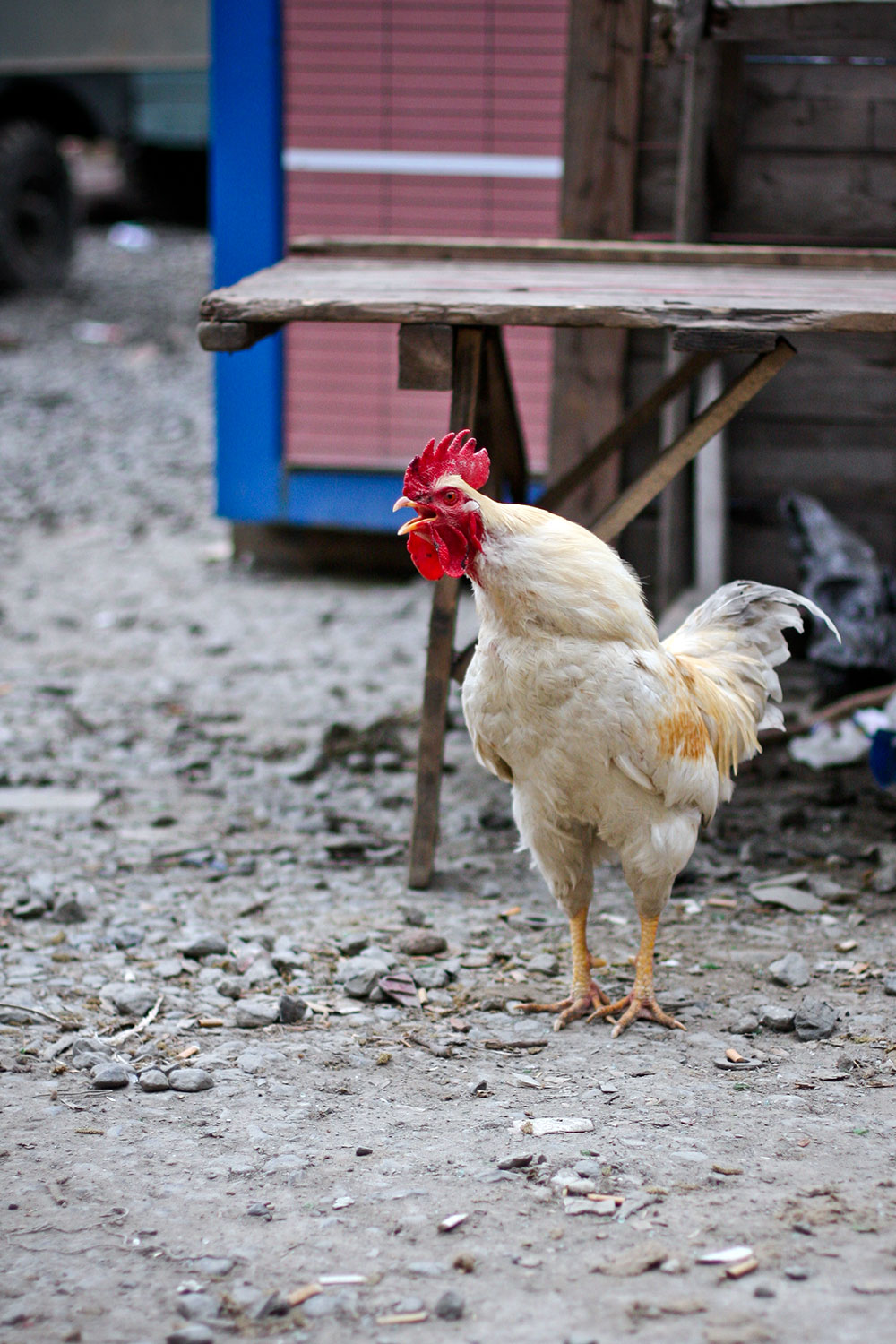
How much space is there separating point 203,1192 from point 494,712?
1.30 meters

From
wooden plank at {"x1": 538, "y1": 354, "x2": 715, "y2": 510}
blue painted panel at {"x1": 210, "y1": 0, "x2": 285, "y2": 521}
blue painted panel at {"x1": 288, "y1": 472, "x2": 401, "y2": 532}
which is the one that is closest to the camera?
wooden plank at {"x1": 538, "y1": 354, "x2": 715, "y2": 510}

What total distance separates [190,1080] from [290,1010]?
1.34 feet

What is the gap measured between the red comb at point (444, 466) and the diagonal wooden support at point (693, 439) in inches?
33.0

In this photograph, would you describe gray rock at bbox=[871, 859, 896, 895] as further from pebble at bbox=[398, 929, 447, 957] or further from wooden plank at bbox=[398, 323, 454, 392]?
wooden plank at bbox=[398, 323, 454, 392]

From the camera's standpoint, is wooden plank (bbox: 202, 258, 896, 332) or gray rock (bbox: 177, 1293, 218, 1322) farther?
wooden plank (bbox: 202, 258, 896, 332)

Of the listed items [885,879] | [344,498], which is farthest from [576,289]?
[344,498]

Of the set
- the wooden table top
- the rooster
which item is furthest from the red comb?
the wooden table top

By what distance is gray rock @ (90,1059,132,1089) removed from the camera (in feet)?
10.4

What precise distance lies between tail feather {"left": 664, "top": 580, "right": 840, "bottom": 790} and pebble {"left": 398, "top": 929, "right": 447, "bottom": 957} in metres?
1.00

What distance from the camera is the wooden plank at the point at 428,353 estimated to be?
370 cm

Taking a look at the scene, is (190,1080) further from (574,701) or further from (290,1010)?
(574,701)

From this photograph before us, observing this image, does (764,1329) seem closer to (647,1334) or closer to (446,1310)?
(647,1334)

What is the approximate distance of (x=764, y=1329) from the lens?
7.28 ft

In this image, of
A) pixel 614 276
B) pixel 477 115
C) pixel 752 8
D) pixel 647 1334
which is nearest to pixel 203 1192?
pixel 647 1334
